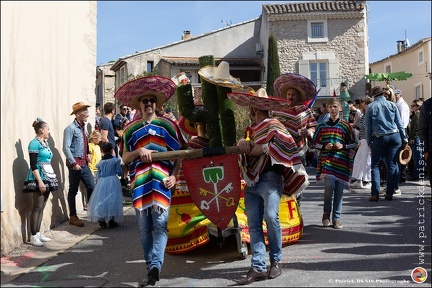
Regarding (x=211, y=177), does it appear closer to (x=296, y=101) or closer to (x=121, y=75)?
(x=296, y=101)

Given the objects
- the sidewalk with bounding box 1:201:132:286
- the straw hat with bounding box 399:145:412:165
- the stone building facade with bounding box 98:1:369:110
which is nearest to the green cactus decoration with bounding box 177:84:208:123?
the sidewalk with bounding box 1:201:132:286

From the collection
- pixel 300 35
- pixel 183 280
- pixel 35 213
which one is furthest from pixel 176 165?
pixel 300 35

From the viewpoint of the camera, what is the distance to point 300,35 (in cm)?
3812

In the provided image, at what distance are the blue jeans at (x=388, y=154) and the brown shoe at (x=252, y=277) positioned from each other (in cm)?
518

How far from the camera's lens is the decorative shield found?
5.75 metres

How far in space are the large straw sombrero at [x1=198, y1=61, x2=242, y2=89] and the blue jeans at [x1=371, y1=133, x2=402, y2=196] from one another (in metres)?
4.45

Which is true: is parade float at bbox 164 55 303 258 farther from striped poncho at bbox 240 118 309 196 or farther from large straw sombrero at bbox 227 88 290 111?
large straw sombrero at bbox 227 88 290 111

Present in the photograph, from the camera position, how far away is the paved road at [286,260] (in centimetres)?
545

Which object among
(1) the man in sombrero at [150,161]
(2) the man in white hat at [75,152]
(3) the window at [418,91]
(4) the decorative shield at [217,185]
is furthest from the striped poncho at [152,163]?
(3) the window at [418,91]

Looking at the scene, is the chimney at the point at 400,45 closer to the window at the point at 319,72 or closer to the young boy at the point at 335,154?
the window at the point at 319,72

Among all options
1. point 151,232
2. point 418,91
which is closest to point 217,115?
point 151,232

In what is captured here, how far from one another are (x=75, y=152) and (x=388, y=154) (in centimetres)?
527

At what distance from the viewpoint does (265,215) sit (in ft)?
18.4

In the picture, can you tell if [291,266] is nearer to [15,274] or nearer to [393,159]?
[15,274]
